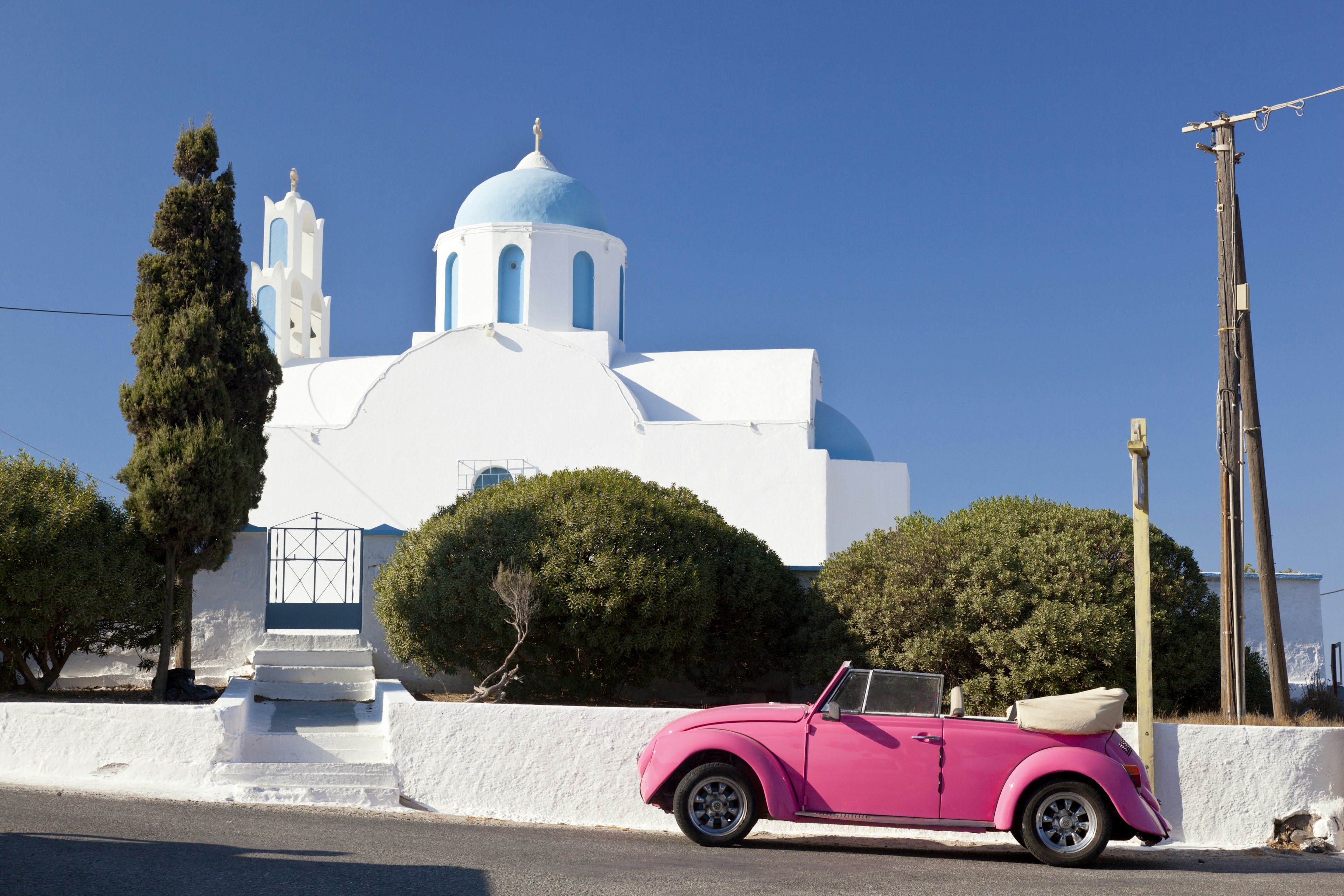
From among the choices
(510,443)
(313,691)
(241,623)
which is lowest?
(313,691)

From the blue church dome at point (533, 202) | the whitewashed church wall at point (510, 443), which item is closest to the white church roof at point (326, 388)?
the whitewashed church wall at point (510, 443)

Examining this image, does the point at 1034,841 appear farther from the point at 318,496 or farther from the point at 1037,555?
the point at 318,496

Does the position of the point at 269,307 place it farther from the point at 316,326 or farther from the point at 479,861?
the point at 479,861

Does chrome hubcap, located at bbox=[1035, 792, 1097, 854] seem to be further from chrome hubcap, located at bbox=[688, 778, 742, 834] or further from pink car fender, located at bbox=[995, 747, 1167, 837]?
chrome hubcap, located at bbox=[688, 778, 742, 834]

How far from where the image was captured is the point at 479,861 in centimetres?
665

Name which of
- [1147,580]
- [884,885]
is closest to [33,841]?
[884,885]

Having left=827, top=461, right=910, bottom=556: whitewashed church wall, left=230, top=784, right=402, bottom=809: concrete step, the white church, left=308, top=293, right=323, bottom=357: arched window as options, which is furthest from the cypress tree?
left=308, top=293, right=323, bottom=357: arched window

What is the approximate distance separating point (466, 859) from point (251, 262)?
21898mm

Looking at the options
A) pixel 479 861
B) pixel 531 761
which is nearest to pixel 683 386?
pixel 531 761

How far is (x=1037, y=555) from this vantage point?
37.6 ft

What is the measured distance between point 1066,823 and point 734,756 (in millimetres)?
2127

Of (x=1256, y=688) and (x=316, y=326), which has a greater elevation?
(x=316, y=326)

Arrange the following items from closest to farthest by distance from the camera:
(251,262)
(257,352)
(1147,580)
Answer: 1. (1147,580)
2. (257,352)
3. (251,262)

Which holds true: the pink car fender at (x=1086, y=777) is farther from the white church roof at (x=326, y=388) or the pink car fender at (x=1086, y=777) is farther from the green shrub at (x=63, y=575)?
the white church roof at (x=326, y=388)
